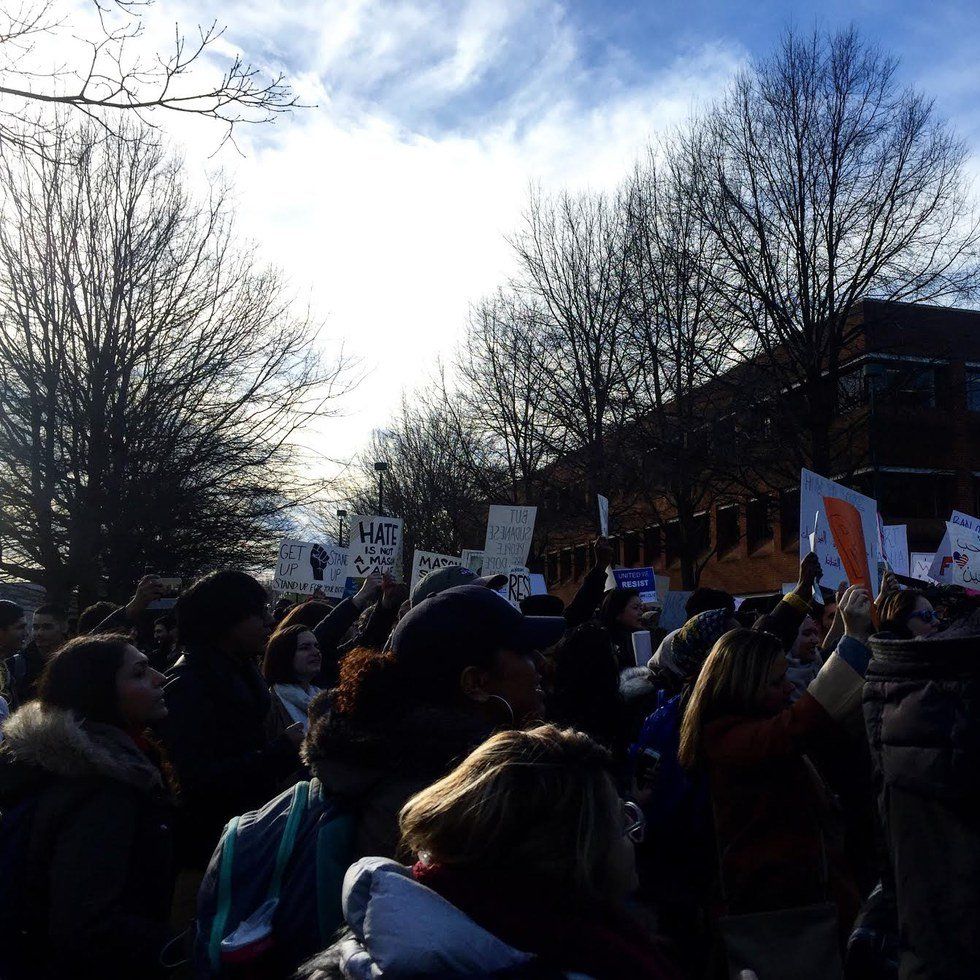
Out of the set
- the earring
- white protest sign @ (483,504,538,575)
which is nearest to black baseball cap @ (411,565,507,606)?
the earring

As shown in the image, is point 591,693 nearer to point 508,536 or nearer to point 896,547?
point 896,547

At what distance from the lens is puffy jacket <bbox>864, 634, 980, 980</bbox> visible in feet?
7.02

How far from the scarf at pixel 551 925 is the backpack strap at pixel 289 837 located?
0.66 metres

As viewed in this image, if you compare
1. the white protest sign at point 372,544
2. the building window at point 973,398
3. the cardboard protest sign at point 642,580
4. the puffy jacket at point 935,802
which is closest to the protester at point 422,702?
the puffy jacket at point 935,802

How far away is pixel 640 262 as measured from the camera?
22312mm

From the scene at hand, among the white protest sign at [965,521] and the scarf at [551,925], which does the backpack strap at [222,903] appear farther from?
the white protest sign at [965,521]

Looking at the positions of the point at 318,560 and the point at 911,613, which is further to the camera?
the point at 318,560

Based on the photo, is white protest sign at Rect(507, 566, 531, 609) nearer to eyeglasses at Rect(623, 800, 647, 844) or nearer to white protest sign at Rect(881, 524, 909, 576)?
white protest sign at Rect(881, 524, 909, 576)

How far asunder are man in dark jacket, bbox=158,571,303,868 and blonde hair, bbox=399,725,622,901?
1898mm

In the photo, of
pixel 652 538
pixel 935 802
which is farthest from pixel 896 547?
pixel 652 538

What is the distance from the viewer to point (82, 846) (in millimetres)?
2566

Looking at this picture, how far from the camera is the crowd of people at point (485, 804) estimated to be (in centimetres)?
161

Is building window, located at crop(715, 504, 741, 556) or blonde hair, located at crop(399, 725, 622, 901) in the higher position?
building window, located at crop(715, 504, 741, 556)

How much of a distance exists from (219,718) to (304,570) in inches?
446
